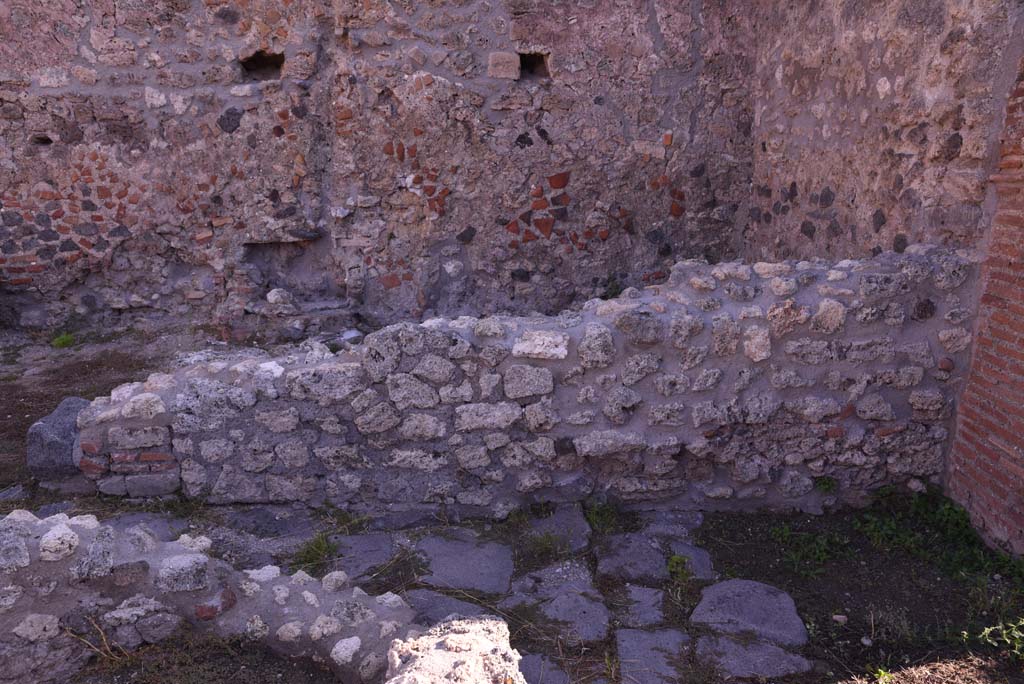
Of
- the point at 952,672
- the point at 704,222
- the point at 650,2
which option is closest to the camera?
the point at 952,672

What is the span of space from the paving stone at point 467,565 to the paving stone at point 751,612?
0.80m

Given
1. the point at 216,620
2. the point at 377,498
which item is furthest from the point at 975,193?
the point at 216,620

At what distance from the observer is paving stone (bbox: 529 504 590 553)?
10.7ft

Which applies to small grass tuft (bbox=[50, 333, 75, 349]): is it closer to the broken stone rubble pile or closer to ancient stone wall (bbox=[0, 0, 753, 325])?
ancient stone wall (bbox=[0, 0, 753, 325])

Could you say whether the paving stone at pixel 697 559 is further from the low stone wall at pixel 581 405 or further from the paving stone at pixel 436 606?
the paving stone at pixel 436 606

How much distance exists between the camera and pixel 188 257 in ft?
20.4

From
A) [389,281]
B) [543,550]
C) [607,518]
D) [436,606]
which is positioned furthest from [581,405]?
[389,281]

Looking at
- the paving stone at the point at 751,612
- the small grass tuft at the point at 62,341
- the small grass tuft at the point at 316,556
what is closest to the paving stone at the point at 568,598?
the paving stone at the point at 751,612

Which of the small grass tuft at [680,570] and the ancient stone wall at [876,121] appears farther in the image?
the ancient stone wall at [876,121]

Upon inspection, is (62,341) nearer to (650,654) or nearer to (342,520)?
(342,520)

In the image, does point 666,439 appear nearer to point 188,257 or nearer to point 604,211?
point 604,211

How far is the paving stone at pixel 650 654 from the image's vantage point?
8.21ft

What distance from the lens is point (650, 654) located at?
8.57 feet

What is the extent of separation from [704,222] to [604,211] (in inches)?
32.0
